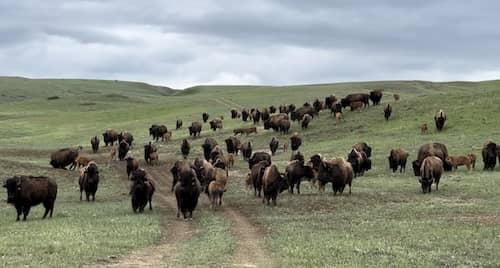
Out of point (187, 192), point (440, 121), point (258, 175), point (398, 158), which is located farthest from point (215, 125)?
point (187, 192)

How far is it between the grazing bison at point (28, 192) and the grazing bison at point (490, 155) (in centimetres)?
2304

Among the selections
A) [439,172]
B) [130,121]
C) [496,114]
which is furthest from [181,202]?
[130,121]

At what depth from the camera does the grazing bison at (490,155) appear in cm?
3728

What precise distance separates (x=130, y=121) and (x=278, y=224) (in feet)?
234

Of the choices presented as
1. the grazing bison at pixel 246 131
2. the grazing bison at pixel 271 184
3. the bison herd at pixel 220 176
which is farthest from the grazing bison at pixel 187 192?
the grazing bison at pixel 246 131

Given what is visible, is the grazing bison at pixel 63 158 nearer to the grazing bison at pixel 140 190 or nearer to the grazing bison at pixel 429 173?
the grazing bison at pixel 140 190

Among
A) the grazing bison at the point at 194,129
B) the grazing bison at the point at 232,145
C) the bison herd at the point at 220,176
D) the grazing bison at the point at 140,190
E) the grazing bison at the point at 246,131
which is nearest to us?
the bison herd at the point at 220,176

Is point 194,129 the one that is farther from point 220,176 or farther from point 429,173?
point 429,173

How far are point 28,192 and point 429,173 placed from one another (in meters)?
16.5

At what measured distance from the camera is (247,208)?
2670 centimetres

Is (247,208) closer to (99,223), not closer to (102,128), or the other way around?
(99,223)

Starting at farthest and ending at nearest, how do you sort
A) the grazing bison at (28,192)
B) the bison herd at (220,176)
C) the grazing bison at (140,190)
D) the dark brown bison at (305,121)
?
the dark brown bison at (305,121), the grazing bison at (140,190), the bison herd at (220,176), the grazing bison at (28,192)

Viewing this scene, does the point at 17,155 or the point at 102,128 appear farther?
the point at 102,128

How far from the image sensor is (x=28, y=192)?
2470 centimetres
